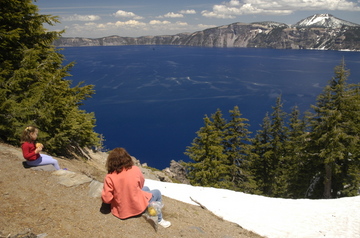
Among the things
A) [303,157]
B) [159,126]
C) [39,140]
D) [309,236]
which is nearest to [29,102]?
[39,140]

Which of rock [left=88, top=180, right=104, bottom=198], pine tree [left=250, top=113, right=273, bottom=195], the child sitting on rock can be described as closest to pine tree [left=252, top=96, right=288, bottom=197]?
pine tree [left=250, top=113, right=273, bottom=195]

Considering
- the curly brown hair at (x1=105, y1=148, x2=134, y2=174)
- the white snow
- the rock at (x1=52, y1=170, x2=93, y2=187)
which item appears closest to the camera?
the curly brown hair at (x1=105, y1=148, x2=134, y2=174)

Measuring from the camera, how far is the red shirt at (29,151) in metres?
7.89

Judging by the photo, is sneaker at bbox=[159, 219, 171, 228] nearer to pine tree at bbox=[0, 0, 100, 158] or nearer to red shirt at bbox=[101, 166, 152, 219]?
red shirt at bbox=[101, 166, 152, 219]

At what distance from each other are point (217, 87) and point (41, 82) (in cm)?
8998

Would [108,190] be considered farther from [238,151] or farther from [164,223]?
[238,151]

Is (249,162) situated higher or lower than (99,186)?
lower

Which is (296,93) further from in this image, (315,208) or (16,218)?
(16,218)

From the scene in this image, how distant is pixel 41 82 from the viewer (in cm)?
1375

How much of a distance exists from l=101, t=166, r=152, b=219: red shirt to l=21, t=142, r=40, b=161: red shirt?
3.58 metres

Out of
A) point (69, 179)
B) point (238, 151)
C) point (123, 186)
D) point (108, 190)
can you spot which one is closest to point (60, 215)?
point (108, 190)

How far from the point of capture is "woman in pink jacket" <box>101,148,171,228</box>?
19.2 ft

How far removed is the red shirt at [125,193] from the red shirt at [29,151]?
11.7 ft

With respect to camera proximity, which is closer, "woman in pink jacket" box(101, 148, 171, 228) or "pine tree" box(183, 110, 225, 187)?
"woman in pink jacket" box(101, 148, 171, 228)
